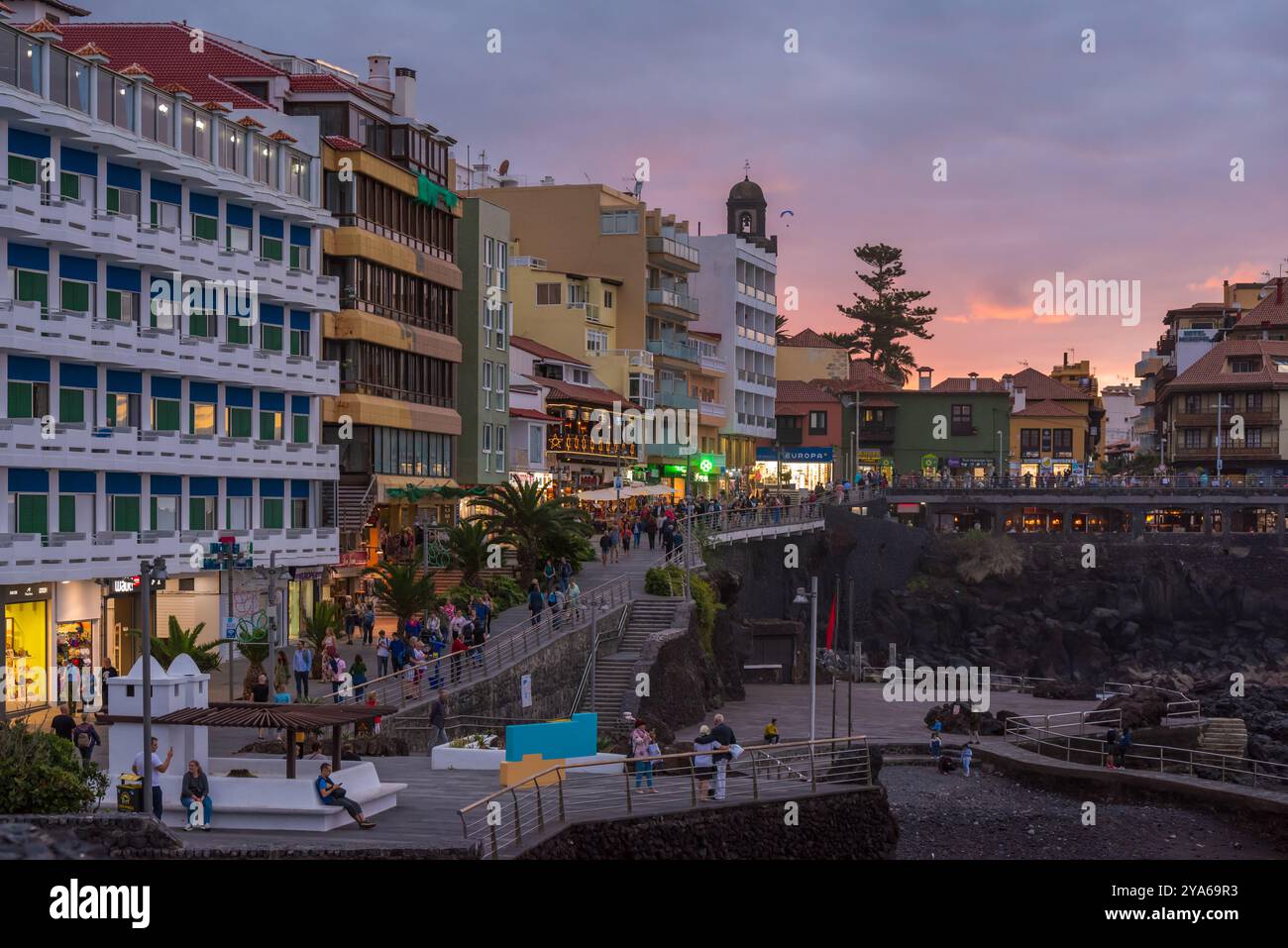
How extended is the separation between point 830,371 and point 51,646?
330ft

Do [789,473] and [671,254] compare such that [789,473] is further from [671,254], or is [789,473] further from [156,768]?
[156,768]

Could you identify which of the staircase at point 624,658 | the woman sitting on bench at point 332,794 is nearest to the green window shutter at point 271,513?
the staircase at point 624,658

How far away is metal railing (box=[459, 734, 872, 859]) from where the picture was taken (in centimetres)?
2788

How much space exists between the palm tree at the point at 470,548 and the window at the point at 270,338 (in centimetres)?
831

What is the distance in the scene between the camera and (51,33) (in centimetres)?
4806

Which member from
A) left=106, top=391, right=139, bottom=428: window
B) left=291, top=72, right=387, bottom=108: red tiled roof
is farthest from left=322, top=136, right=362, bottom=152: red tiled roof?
left=106, top=391, right=139, bottom=428: window

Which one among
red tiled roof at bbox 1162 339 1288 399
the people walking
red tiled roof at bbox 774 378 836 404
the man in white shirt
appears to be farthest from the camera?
red tiled roof at bbox 774 378 836 404

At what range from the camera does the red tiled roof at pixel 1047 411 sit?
5330 inches

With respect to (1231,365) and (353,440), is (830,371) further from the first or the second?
(353,440)

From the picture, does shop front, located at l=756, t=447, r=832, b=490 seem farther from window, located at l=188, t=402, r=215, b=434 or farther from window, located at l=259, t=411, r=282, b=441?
window, located at l=188, t=402, r=215, b=434

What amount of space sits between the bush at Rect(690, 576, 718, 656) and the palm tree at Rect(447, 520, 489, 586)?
7402mm

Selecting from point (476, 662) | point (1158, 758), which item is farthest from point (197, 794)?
point (1158, 758)

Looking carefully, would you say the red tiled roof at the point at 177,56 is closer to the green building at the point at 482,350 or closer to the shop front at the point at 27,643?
the green building at the point at 482,350

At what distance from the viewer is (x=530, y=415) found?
79938mm
